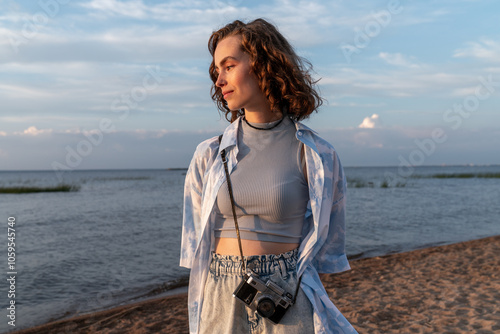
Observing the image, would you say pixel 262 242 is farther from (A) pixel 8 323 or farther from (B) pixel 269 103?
(A) pixel 8 323

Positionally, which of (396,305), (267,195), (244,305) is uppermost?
(267,195)

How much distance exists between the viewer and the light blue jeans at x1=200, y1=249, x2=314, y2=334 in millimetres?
1704

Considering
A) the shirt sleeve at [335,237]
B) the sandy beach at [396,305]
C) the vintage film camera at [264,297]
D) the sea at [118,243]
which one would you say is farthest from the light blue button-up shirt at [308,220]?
the sea at [118,243]

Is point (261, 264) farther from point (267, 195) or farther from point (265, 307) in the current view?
Answer: point (267, 195)

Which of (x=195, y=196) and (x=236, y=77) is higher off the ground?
(x=236, y=77)

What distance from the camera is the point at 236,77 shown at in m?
1.86

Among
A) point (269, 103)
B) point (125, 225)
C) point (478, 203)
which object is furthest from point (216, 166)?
point (478, 203)

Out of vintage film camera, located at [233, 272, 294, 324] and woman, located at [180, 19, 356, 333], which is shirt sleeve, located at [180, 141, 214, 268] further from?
vintage film camera, located at [233, 272, 294, 324]

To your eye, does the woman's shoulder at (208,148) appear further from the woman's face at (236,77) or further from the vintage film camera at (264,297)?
the vintage film camera at (264,297)

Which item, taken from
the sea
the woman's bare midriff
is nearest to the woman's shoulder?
the woman's bare midriff

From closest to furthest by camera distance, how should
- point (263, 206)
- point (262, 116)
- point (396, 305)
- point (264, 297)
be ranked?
point (264, 297)
point (263, 206)
point (262, 116)
point (396, 305)

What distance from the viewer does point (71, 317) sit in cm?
623

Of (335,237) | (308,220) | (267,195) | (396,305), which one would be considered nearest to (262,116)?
(267,195)

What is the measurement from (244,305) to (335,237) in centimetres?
53
